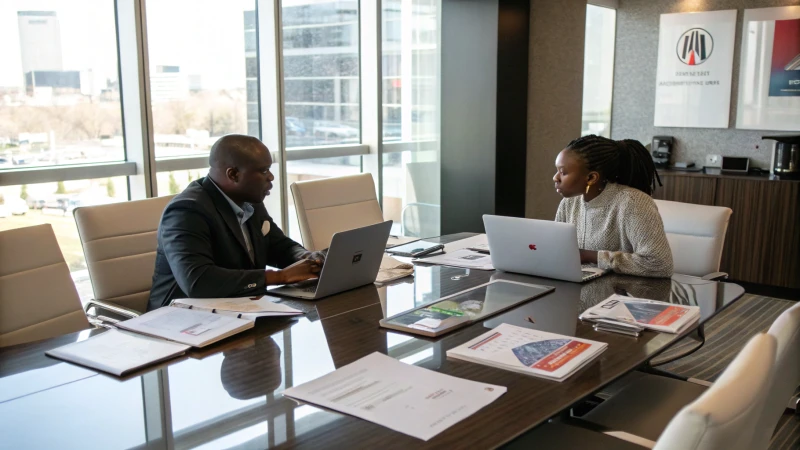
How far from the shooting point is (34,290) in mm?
2307

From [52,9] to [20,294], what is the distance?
160 centimetres

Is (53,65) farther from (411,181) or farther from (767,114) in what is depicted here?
(767,114)

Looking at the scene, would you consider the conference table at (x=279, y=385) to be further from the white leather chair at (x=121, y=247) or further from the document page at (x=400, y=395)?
the white leather chair at (x=121, y=247)

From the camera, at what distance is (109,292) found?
8.71 feet

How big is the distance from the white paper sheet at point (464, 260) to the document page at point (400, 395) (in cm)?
111

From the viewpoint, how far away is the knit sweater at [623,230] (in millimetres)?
2619

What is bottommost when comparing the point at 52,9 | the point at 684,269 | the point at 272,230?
the point at 684,269

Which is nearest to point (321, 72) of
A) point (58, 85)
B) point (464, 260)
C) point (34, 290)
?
point (58, 85)

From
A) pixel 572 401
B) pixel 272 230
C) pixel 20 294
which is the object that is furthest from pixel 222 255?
pixel 572 401

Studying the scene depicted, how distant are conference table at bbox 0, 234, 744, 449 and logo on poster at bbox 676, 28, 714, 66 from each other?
13.1 feet

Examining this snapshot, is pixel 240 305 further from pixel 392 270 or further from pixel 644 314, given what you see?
pixel 644 314

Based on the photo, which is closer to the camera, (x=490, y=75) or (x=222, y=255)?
(x=222, y=255)

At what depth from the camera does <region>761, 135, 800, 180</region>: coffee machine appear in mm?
5098

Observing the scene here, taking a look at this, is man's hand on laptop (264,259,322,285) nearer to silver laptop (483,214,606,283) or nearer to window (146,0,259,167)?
silver laptop (483,214,606,283)
